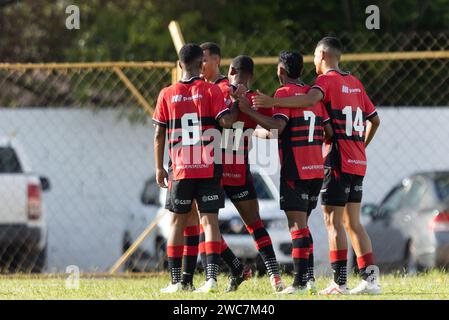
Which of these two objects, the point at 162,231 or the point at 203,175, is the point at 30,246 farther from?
the point at 203,175

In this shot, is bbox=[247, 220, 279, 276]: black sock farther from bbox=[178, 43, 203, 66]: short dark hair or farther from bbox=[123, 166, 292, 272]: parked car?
bbox=[123, 166, 292, 272]: parked car

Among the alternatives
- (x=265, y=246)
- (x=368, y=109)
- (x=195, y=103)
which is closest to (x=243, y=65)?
(x=195, y=103)

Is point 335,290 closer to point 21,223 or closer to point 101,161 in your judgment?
point 21,223

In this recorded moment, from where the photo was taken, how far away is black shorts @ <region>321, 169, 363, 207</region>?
29.6 ft

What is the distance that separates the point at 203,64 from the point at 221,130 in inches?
28.8

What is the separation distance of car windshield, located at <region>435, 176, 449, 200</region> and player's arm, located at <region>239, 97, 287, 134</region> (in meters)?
5.36

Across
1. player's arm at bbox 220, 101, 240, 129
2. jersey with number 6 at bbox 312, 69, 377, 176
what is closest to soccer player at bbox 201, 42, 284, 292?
player's arm at bbox 220, 101, 240, 129

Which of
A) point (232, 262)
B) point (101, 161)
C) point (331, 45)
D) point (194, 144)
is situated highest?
point (331, 45)

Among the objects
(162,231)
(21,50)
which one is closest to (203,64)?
(162,231)

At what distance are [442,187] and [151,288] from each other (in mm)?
5362

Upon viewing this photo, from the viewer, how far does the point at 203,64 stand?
9531 millimetres

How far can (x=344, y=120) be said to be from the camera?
9.09 metres

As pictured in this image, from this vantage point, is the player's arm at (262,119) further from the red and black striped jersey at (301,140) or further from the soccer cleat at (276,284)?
the soccer cleat at (276,284)

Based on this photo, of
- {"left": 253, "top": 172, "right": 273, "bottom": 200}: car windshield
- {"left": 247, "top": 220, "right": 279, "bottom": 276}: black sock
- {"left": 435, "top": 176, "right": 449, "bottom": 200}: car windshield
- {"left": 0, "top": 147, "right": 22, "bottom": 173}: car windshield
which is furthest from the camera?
{"left": 253, "top": 172, "right": 273, "bottom": 200}: car windshield
